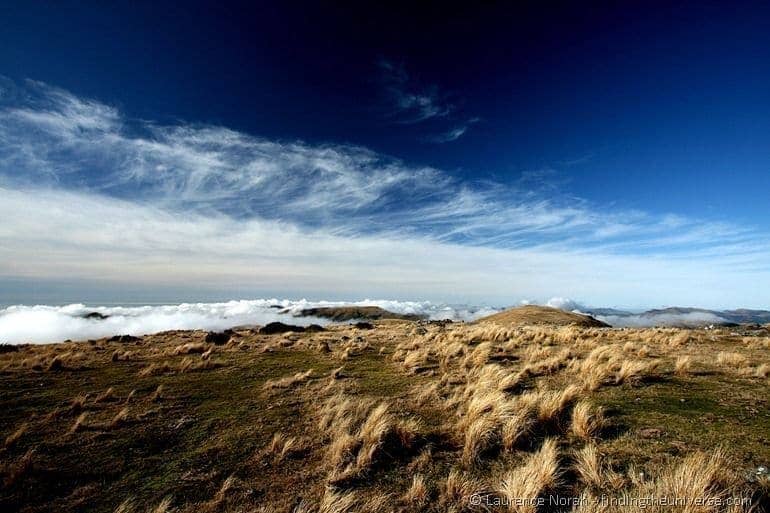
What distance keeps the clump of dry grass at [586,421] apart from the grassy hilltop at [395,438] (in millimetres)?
38

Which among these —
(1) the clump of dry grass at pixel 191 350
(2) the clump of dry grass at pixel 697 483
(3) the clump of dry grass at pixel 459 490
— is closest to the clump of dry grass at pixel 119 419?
(3) the clump of dry grass at pixel 459 490

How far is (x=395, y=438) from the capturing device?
7.33 metres

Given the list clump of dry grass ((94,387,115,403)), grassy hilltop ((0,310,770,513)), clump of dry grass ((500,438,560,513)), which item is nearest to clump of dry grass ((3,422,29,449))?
grassy hilltop ((0,310,770,513))

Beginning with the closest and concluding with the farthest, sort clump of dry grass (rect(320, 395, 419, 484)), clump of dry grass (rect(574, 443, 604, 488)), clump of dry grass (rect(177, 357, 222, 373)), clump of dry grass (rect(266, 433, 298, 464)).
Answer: clump of dry grass (rect(574, 443, 604, 488)) → clump of dry grass (rect(320, 395, 419, 484)) → clump of dry grass (rect(266, 433, 298, 464)) → clump of dry grass (rect(177, 357, 222, 373))

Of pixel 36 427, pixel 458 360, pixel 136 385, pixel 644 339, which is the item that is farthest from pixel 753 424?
pixel 136 385

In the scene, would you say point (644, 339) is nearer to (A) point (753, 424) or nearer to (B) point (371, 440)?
(A) point (753, 424)

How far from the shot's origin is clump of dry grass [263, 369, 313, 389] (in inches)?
474

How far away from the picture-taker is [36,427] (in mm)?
8773

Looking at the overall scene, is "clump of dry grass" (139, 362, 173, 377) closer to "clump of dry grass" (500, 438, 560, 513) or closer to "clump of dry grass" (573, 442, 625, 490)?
"clump of dry grass" (500, 438, 560, 513)

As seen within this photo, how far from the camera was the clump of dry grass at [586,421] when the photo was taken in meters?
7.16

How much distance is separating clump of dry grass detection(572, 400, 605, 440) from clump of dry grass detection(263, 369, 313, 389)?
8364 mm

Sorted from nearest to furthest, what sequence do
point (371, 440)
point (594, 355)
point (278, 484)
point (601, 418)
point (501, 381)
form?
point (278, 484) → point (371, 440) → point (601, 418) → point (501, 381) → point (594, 355)

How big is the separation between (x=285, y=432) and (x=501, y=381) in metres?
5.87

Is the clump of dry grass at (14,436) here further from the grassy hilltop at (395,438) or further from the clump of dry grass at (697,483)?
the clump of dry grass at (697,483)
